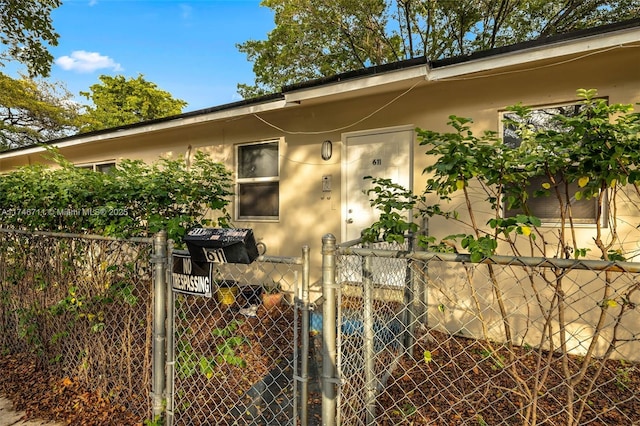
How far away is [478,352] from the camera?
355 centimetres

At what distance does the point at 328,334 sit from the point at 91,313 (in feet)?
7.15

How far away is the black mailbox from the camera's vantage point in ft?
5.71

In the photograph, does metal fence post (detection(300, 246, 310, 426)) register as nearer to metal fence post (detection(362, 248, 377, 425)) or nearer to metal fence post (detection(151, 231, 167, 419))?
metal fence post (detection(362, 248, 377, 425))

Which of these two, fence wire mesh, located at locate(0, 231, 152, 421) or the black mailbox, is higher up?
the black mailbox

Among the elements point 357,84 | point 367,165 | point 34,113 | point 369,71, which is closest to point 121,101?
point 34,113

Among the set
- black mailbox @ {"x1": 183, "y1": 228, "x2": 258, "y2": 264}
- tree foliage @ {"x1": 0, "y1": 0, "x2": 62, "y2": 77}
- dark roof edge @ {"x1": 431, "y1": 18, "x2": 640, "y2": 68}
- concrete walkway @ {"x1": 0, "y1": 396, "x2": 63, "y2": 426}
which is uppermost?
tree foliage @ {"x1": 0, "y1": 0, "x2": 62, "y2": 77}

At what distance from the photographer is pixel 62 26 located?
732 centimetres

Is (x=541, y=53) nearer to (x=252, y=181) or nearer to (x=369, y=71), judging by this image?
(x=369, y=71)

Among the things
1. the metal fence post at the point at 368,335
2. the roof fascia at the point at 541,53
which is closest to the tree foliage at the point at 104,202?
the metal fence post at the point at 368,335

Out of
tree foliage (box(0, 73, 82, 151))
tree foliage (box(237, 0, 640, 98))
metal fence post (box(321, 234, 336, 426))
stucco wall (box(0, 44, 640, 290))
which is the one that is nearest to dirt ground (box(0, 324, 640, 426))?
metal fence post (box(321, 234, 336, 426))

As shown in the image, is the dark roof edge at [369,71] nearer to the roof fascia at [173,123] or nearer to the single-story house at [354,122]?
the single-story house at [354,122]

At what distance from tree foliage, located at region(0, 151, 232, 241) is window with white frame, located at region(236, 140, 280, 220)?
7.52 ft

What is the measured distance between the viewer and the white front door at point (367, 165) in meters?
4.51

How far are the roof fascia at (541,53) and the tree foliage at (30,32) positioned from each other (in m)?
7.46
